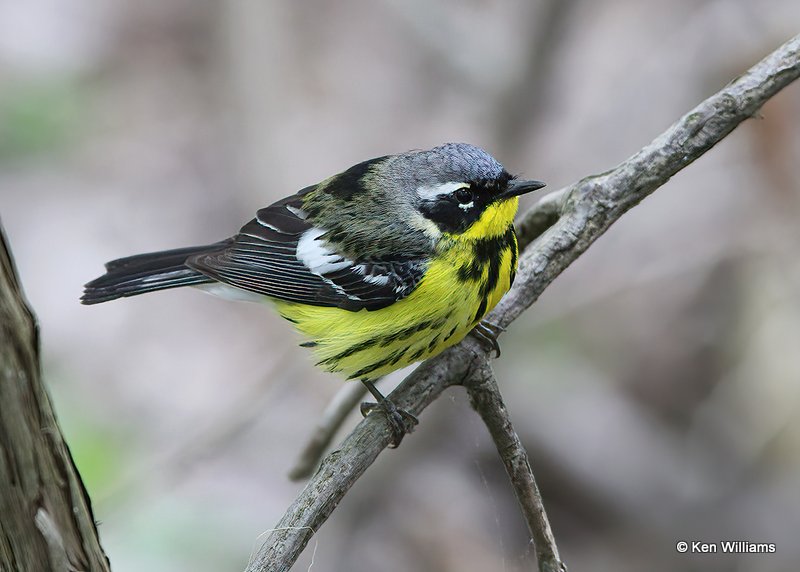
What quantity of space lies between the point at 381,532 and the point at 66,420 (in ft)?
5.90

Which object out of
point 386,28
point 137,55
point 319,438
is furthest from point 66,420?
point 386,28

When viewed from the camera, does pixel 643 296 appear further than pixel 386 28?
No

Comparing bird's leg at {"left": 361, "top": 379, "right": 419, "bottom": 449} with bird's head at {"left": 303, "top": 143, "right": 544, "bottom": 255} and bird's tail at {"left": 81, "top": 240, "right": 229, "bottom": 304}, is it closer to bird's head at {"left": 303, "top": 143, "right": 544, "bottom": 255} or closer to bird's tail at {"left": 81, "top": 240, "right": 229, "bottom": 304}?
bird's head at {"left": 303, "top": 143, "right": 544, "bottom": 255}

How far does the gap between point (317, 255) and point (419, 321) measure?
0.57 metres

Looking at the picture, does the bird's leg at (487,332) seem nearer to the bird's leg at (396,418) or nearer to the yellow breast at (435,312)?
the yellow breast at (435,312)

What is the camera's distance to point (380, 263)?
3.16m

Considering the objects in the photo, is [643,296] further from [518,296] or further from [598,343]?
[518,296]

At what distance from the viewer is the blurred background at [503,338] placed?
190 inches

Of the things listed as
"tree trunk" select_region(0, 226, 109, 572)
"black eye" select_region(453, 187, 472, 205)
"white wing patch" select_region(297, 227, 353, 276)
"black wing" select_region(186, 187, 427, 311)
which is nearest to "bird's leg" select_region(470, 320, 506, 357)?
"black wing" select_region(186, 187, 427, 311)

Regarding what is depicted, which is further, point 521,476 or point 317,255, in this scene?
point 317,255

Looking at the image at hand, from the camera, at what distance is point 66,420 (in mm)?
4621

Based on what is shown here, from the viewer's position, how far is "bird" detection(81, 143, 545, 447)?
298 cm

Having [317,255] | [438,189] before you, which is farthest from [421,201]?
[317,255]

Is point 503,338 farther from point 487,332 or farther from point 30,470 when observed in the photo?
point 30,470
